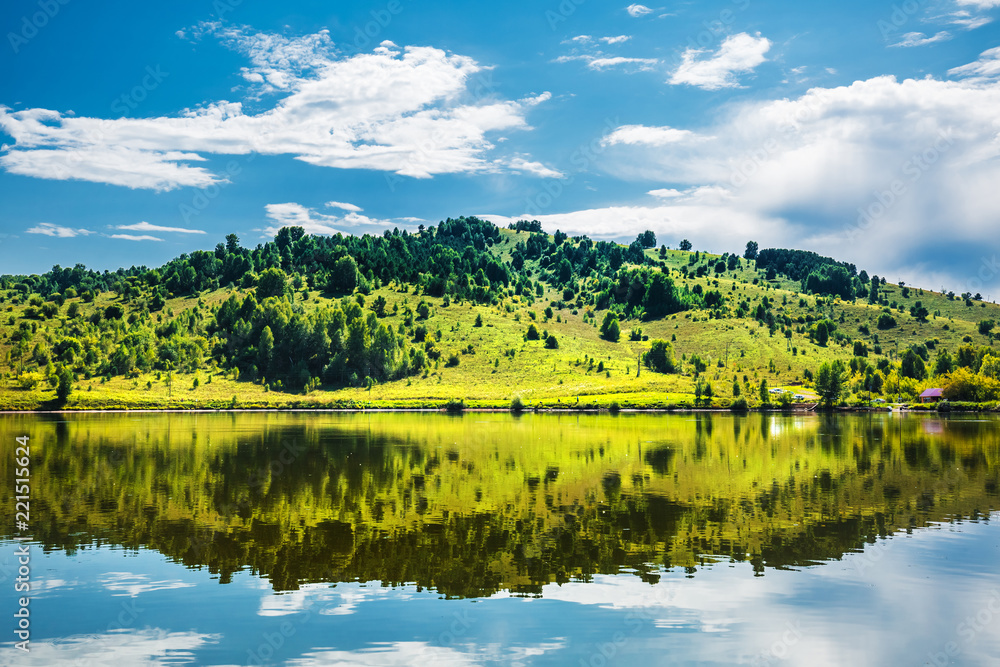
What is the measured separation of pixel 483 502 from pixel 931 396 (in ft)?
434

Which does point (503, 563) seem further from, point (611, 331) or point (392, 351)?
point (611, 331)

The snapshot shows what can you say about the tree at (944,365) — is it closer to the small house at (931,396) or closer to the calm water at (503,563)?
the small house at (931,396)

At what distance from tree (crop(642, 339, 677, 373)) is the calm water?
112510 millimetres

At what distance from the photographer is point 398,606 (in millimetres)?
18156

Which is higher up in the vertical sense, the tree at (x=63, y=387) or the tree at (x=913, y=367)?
the tree at (x=913, y=367)

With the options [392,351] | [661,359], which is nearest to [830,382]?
[661,359]

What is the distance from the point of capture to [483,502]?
104 feet

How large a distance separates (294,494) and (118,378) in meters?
116

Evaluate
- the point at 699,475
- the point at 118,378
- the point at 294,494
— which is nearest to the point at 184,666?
the point at 294,494

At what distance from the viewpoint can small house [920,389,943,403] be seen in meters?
132

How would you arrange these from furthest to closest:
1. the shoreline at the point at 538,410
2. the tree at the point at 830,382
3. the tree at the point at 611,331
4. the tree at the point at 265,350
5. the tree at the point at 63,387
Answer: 1. the tree at the point at 611,331
2. the tree at the point at 265,350
3. the tree at the point at 830,382
4. the shoreline at the point at 538,410
5. the tree at the point at 63,387

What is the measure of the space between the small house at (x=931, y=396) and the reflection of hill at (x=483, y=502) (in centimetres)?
8477

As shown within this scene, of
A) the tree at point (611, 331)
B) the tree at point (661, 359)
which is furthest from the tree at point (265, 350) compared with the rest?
the tree at point (611, 331)

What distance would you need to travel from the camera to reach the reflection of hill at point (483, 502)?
22625 mm
